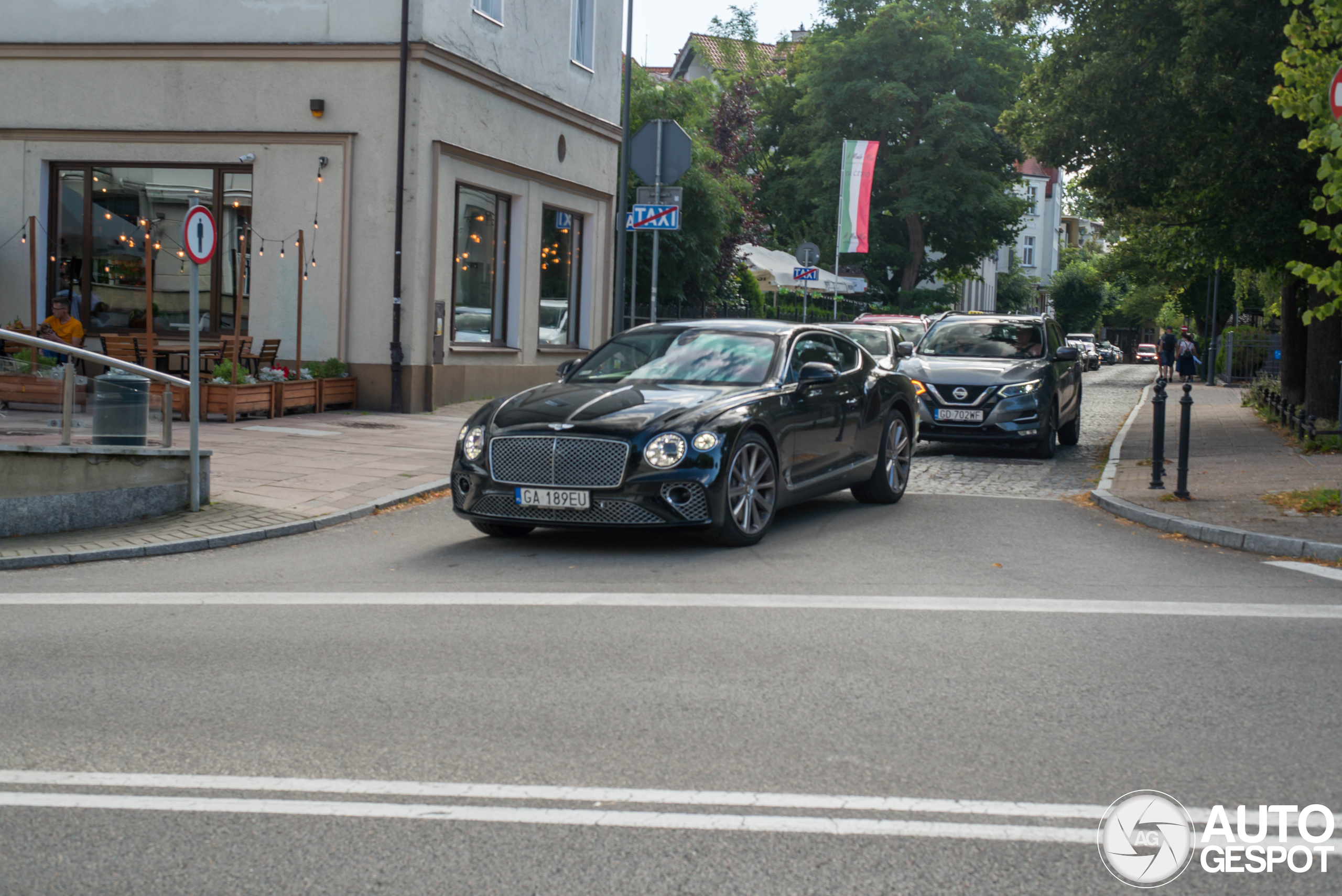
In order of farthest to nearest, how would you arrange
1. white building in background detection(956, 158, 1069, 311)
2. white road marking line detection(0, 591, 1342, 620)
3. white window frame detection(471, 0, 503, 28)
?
white building in background detection(956, 158, 1069, 311) < white window frame detection(471, 0, 503, 28) < white road marking line detection(0, 591, 1342, 620)

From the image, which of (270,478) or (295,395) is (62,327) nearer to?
(295,395)

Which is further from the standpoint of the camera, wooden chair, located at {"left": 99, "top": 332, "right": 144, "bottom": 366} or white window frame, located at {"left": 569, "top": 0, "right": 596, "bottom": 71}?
white window frame, located at {"left": 569, "top": 0, "right": 596, "bottom": 71}

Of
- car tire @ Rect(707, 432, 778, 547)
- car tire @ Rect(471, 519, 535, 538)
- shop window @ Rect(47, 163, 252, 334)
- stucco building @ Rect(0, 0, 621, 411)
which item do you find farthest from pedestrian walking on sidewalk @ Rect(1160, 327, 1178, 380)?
car tire @ Rect(471, 519, 535, 538)

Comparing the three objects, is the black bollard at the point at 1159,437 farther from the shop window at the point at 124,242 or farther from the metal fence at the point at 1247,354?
the metal fence at the point at 1247,354

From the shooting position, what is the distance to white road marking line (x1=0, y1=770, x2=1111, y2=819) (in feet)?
13.4

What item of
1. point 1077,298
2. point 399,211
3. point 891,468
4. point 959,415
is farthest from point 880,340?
point 1077,298

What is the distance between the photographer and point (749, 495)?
9250mm

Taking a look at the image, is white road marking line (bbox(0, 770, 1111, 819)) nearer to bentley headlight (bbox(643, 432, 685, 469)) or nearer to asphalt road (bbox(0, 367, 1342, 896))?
asphalt road (bbox(0, 367, 1342, 896))

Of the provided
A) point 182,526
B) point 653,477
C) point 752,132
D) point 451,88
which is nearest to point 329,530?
point 182,526

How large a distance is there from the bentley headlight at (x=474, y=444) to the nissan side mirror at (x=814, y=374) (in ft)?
7.88

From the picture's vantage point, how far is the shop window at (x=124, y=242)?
766 inches

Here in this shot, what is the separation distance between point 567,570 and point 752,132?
4031 centimetres

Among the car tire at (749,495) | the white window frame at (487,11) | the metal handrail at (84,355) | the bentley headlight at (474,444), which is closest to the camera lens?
the car tire at (749,495)

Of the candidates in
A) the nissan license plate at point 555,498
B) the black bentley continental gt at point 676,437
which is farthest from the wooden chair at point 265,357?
the nissan license plate at point 555,498
